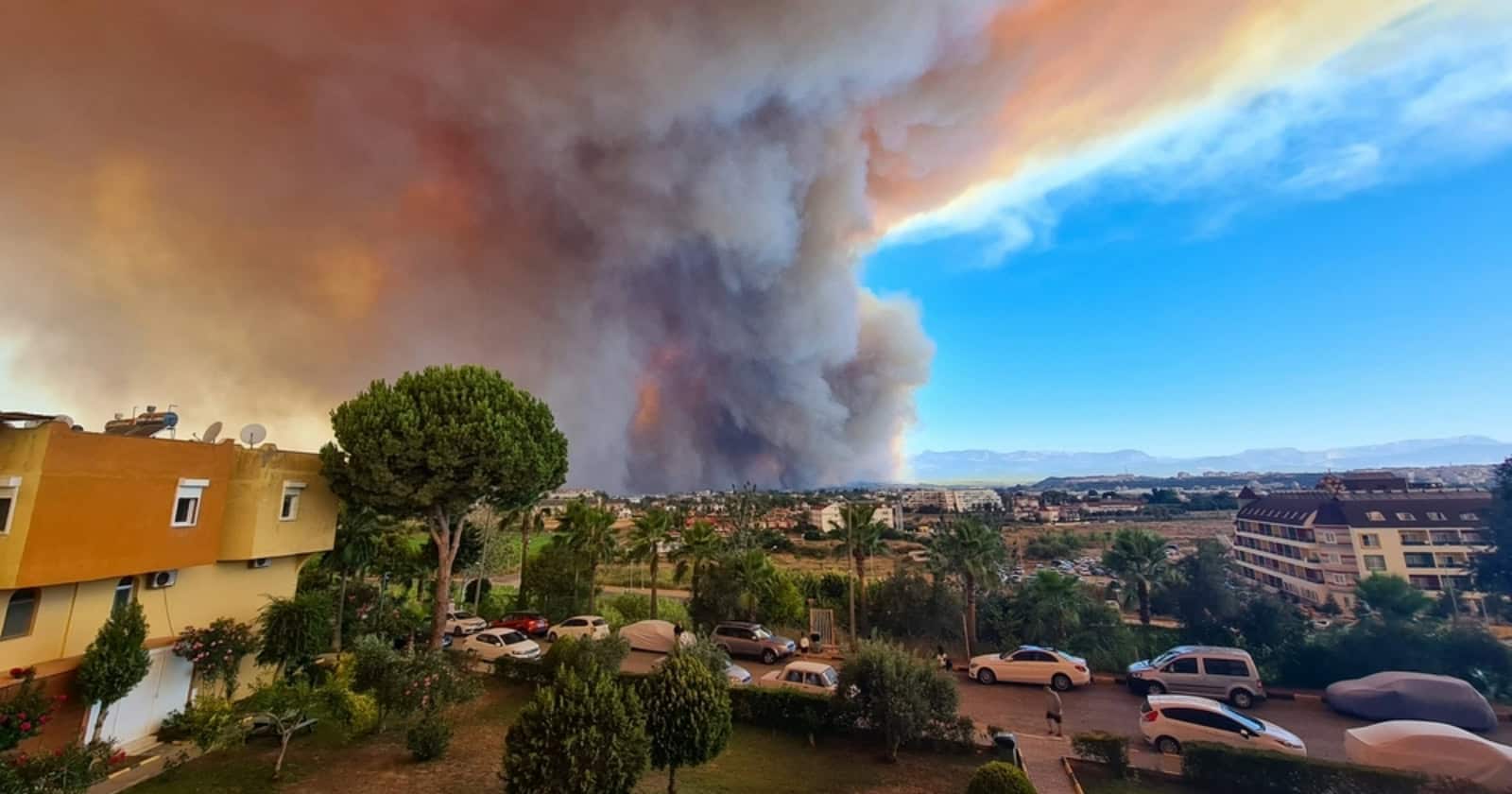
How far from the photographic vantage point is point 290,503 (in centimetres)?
1744

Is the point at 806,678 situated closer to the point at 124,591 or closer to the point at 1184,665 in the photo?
the point at 1184,665

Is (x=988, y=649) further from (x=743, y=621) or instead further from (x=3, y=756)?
(x=3, y=756)

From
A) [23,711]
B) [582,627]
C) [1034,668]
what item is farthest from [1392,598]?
[23,711]

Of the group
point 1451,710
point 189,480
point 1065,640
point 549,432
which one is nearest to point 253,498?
point 189,480

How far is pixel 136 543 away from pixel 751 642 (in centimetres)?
1921

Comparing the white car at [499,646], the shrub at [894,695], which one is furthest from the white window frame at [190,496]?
the shrub at [894,695]

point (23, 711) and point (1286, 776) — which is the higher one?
point (23, 711)

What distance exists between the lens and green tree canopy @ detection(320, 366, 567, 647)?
59.0ft

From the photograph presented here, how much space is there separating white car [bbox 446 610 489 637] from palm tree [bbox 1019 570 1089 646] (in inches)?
997

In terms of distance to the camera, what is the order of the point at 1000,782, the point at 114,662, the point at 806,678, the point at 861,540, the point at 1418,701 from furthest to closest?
the point at 861,540, the point at 806,678, the point at 1418,701, the point at 114,662, the point at 1000,782

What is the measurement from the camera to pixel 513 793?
8547 millimetres

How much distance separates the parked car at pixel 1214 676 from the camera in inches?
681

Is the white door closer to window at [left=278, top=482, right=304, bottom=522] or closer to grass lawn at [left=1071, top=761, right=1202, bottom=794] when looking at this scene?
window at [left=278, top=482, right=304, bottom=522]

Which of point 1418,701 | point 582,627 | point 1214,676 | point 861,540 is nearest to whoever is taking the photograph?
point 1418,701
